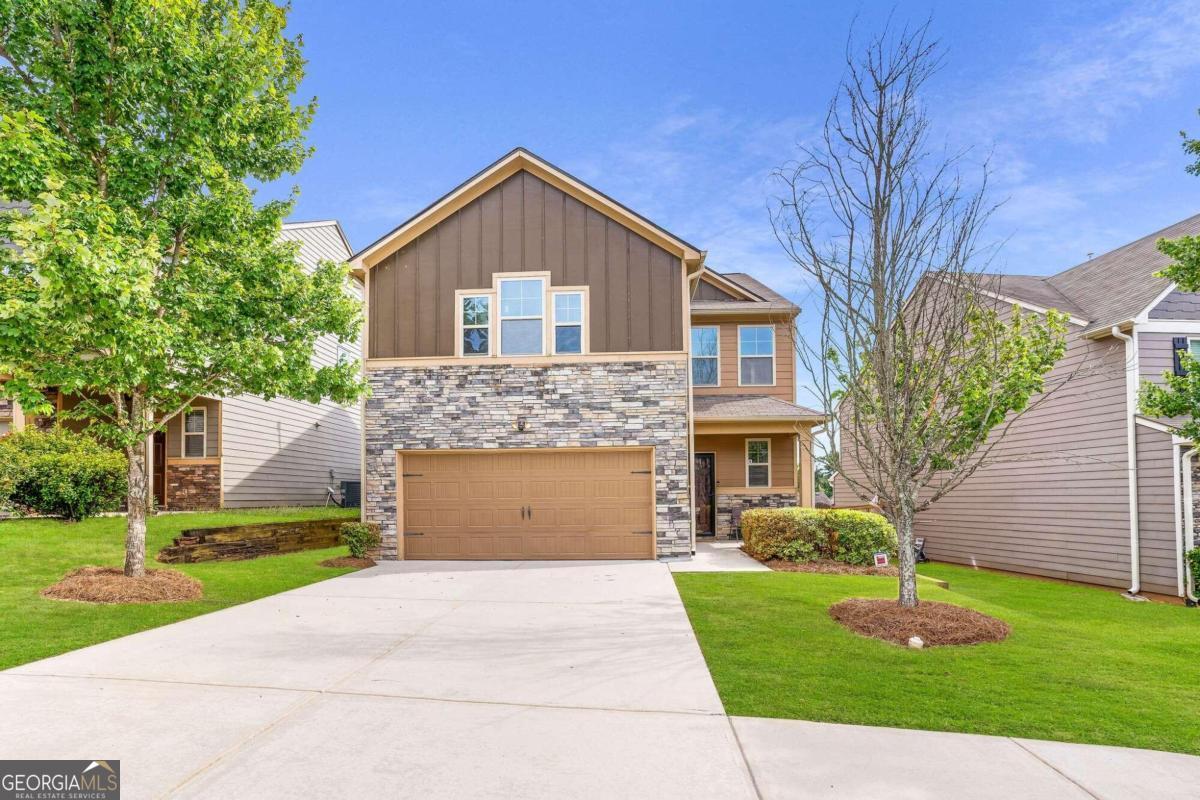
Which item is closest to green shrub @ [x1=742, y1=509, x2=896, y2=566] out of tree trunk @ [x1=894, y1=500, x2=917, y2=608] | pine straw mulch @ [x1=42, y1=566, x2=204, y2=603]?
tree trunk @ [x1=894, y1=500, x2=917, y2=608]

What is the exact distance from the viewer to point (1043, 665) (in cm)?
565

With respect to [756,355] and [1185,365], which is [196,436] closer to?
[756,355]

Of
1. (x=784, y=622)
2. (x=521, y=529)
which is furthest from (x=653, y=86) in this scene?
(x=784, y=622)

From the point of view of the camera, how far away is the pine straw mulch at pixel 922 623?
6388 millimetres

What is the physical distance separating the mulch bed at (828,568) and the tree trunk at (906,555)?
12.4 ft

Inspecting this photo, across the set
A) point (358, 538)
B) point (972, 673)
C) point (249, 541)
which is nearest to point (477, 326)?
point (358, 538)

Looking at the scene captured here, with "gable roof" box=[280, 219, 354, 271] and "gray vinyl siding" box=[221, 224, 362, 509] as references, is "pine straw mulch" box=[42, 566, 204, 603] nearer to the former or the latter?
"gray vinyl siding" box=[221, 224, 362, 509]

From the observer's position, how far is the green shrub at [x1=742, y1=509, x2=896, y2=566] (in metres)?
11.9

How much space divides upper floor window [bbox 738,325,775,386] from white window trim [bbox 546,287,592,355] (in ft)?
18.6

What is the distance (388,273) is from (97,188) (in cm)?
521

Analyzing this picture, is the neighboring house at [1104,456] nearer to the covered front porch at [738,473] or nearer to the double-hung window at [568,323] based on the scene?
the covered front porch at [738,473]

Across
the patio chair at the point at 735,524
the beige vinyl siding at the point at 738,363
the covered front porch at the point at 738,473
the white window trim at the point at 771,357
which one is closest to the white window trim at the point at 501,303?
the covered front porch at the point at 738,473

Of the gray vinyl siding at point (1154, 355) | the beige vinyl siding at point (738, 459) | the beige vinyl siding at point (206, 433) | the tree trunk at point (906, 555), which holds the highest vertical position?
the gray vinyl siding at point (1154, 355)

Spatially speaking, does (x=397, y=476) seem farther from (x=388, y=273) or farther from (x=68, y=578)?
(x=68, y=578)
